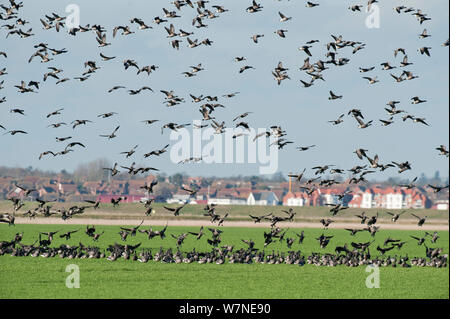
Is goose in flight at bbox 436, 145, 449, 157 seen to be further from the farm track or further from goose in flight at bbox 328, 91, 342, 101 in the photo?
→ the farm track

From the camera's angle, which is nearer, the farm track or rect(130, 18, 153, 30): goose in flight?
rect(130, 18, 153, 30): goose in flight

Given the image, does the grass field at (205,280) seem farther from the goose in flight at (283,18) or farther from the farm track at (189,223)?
the farm track at (189,223)

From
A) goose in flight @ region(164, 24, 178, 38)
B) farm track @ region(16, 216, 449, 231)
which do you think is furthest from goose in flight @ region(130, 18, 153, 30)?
farm track @ region(16, 216, 449, 231)

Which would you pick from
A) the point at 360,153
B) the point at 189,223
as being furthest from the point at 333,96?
the point at 189,223

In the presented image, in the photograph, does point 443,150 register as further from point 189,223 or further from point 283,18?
point 189,223

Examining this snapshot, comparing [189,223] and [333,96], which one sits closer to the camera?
[333,96]

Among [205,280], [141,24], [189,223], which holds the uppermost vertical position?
[141,24]

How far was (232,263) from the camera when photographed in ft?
189

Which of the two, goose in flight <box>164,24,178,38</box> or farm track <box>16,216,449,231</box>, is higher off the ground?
goose in flight <box>164,24,178,38</box>

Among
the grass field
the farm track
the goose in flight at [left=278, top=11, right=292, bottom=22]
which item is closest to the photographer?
the grass field
